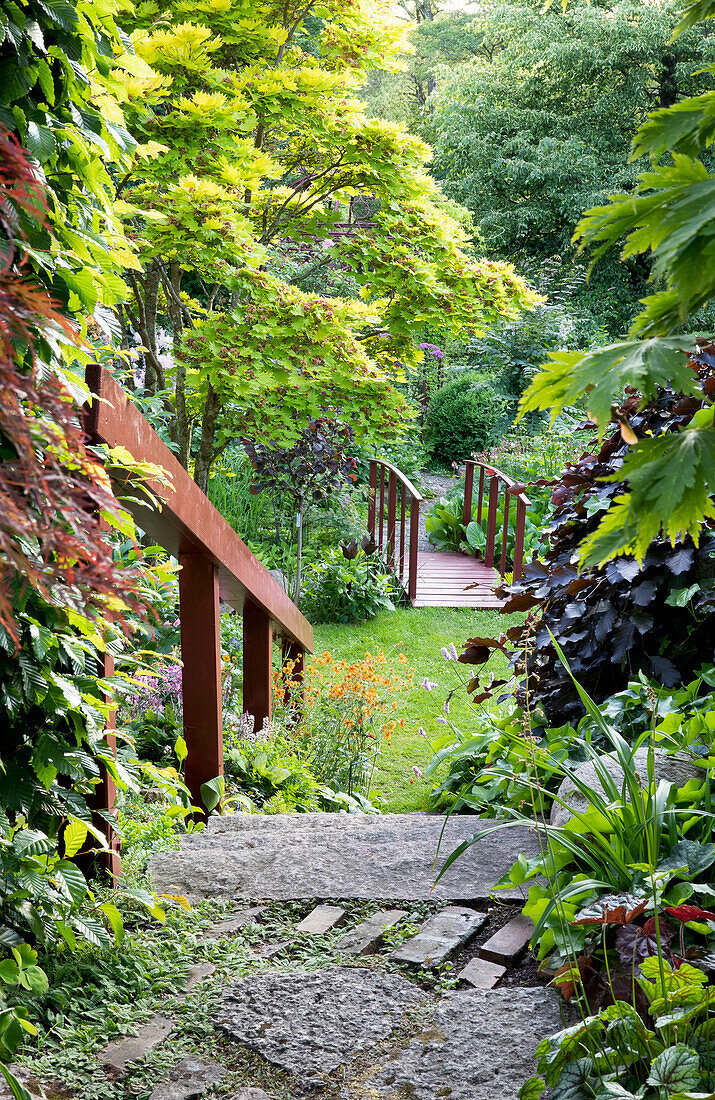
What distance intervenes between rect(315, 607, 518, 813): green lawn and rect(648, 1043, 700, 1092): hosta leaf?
2416 mm

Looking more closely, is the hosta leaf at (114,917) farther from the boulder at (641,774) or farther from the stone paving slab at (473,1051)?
Result: the boulder at (641,774)

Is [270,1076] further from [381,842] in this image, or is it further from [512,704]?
[512,704]

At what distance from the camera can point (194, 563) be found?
2723 mm

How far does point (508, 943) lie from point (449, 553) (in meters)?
9.18

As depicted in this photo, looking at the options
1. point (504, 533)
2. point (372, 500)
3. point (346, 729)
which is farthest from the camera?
point (372, 500)

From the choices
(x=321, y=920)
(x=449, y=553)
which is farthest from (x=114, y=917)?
(x=449, y=553)

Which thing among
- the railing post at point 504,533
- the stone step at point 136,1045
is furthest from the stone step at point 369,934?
the railing post at point 504,533

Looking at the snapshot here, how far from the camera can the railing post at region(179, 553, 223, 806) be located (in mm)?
2705

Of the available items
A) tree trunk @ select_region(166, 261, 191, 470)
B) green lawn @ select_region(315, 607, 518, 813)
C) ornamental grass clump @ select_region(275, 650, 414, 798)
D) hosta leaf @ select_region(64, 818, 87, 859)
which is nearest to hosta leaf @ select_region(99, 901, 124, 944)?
hosta leaf @ select_region(64, 818, 87, 859)

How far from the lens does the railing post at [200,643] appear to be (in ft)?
8.87

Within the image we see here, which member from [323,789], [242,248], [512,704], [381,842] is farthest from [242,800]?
[242,248]

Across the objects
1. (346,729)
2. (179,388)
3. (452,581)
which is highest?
(179,388)

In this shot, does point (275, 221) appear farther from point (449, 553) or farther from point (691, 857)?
point (449, 553)

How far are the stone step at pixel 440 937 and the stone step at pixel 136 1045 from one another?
0.47 meters
